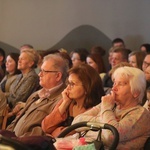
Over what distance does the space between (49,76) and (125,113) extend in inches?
42.0

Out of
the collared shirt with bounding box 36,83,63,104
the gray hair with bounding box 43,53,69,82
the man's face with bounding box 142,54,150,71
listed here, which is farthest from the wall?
the collared shirt with bounding box 36,83,63,104

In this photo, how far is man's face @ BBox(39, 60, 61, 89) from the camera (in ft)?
11.0

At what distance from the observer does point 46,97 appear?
330 cm

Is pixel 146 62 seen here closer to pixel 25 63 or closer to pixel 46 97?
pixel 46 97

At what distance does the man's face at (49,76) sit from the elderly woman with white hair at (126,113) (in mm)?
729

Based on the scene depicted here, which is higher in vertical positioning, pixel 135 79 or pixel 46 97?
pixel 135 79

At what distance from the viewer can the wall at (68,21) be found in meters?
7.19

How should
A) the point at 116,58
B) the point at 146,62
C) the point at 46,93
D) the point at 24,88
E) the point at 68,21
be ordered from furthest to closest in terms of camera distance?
the point at 68,21 < the point at 116,58 < the point at 24,88 < the point at 146,62 < the point at 46,93

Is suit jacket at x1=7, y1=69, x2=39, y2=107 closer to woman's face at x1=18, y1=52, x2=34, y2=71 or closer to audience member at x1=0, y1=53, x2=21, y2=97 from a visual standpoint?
woman's face at x1=18, y1=52, x2=34, y2=71

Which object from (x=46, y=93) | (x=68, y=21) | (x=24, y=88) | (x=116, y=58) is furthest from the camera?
(x=68, y=21)

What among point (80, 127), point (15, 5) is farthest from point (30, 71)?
point (15, 5)

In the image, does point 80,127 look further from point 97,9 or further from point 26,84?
point 97,9

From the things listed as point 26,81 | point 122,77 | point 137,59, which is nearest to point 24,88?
point 26,81

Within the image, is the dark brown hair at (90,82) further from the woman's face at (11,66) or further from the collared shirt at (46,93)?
the woman's face at (11,66)
